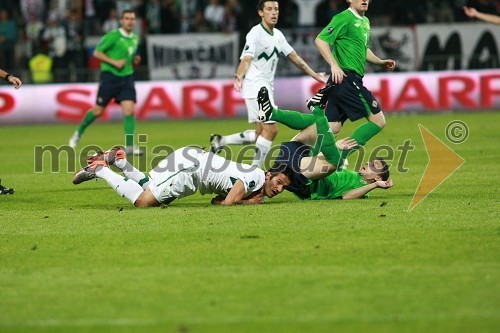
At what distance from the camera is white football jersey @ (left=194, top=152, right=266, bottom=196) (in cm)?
1027

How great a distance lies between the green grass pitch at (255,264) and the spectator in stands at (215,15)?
49.7ft

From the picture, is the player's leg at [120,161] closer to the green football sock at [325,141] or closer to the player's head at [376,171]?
the green football sock at [325,141]

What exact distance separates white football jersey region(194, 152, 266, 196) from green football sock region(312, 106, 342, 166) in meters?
0.71

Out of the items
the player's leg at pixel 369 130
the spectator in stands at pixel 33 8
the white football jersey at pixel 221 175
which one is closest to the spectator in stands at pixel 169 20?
the spectator in stands at pixel 33 8

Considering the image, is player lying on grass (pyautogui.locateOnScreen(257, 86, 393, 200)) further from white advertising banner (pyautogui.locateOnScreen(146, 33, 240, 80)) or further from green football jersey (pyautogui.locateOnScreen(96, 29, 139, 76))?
white advertising banner (pyautogui.locateOnScreen(146, 33, 240, 80))

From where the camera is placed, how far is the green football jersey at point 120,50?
17594 mm

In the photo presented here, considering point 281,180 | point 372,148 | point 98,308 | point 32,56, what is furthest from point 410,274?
point 32,56

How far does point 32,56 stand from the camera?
27109 mm

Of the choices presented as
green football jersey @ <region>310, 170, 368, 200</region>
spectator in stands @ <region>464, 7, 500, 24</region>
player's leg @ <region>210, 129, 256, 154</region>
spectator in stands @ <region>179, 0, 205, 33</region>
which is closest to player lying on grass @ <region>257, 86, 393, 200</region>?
green football jersey @ <region>310, 170, 368, 200</region>

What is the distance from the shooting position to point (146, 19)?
2769cm

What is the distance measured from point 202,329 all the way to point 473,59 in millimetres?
21175

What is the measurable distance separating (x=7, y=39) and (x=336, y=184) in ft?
59.4

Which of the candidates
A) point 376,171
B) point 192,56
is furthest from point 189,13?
point 376,171

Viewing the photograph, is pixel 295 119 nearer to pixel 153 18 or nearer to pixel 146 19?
pixel 153 18
